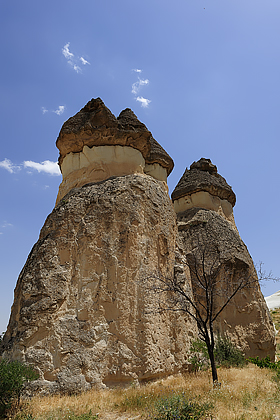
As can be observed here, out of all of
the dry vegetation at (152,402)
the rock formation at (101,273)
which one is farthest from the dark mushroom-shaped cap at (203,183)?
the dry vegetation at (152,402)

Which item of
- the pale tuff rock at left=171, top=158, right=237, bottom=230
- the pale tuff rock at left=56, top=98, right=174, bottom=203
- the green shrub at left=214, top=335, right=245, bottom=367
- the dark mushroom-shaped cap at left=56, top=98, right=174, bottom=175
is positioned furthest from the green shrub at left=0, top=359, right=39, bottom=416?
the pale tuff rock at left=171, top=158, right=237, bottom=230

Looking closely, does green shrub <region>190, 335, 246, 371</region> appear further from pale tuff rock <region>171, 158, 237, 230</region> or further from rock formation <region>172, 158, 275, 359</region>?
pale tuff rock <region>171, 158, 237, 230</region>

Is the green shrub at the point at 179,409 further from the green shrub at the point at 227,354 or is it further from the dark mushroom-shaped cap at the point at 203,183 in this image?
the dark mushroom-shaped cap at the point at 203,183

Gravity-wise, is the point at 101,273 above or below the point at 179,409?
above

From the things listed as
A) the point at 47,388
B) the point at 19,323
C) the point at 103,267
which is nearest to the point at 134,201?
the point at 103,267

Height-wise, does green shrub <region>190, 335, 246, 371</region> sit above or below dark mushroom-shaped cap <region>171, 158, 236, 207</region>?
below

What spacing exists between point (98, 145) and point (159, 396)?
762 cm

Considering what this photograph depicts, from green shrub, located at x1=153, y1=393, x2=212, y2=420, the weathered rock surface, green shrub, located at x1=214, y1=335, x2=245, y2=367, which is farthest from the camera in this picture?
green shrub, located at x1=214, y1=335, x2=245, y2=367

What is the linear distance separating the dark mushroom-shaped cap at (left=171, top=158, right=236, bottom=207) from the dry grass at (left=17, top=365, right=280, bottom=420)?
9.93 m

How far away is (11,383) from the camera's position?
6.43 metres

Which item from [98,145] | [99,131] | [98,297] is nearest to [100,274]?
[98,297]

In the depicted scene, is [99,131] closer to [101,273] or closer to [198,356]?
[101,273]

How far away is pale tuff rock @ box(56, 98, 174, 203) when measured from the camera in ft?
35.4

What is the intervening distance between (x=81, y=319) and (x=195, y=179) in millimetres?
10673
